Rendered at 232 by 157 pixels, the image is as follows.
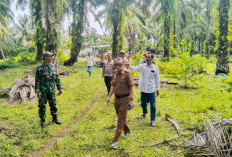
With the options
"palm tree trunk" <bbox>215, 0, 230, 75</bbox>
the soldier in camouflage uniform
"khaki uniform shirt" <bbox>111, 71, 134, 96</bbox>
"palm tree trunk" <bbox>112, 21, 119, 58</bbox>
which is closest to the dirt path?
the soldier in camouflage uniform

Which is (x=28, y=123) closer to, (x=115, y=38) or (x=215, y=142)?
(x=215, y=142)

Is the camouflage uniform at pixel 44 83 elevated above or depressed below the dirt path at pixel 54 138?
above

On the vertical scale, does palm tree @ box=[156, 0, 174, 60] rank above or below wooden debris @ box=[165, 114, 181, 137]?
above

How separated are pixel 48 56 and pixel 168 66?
11281mm

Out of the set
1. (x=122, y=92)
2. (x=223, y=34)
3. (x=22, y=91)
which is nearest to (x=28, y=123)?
(x=22, y=91)

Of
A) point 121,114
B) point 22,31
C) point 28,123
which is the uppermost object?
point 22,31

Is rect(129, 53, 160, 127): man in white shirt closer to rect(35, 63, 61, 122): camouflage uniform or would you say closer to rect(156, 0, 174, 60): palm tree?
rect(35, 63, 61, 122): camouflage uniform

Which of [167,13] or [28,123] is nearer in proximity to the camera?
[28,123]

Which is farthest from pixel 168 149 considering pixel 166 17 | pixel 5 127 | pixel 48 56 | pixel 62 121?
pixel 166 17

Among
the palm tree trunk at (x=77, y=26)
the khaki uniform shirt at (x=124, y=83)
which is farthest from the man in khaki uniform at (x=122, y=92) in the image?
the palm tree trunk at (x=77, y=26)

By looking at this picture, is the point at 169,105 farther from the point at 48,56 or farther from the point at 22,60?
the point at 22,60

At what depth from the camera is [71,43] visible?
61.0ft

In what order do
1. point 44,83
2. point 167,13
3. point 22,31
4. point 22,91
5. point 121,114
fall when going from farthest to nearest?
point 22,31 < point 167,13 < point 22,91 < point 44,83 < point 121,114

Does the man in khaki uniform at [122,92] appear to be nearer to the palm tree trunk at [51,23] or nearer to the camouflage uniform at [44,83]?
the camouflage uniform at [44,83]
